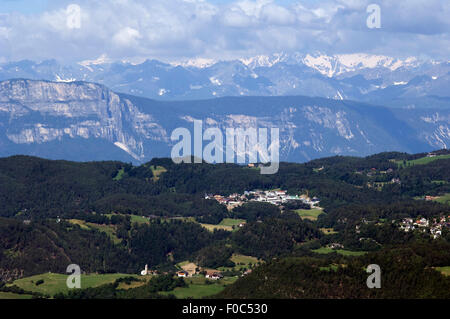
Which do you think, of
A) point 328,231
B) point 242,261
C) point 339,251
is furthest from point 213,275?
point 328,231

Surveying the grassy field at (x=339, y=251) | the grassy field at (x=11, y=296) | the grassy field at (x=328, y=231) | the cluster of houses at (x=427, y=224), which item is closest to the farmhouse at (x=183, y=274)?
the grassy field at (x=339, y=251)

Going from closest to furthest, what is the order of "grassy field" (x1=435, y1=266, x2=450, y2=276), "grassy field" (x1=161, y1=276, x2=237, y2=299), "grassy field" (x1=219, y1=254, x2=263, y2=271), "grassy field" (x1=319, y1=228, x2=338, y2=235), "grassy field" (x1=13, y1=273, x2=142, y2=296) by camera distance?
1. "grassy field" (x1=435, y1=266, x2=450, y2=276)
2. "grassy field" (x1=161, y1=276, x2=237, y2=299)
3. "grassy field" (x1=13, y1=273, x2=142, y2=296)
4. "grassy field" (x1=219, y1=254, x2=263, y2=271)
5. "grassy field" (x1=319, y1=228, x2=338, y2=235)

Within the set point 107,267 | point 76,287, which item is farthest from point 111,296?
point 107,267

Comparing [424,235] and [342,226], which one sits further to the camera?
[342,226]

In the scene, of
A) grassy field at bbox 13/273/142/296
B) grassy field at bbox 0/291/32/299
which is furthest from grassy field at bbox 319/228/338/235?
grassy field at bbox 0/291/32/299

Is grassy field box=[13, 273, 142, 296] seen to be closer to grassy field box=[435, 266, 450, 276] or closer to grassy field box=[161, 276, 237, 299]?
grassy field box=[161, 276, 237, 299]
